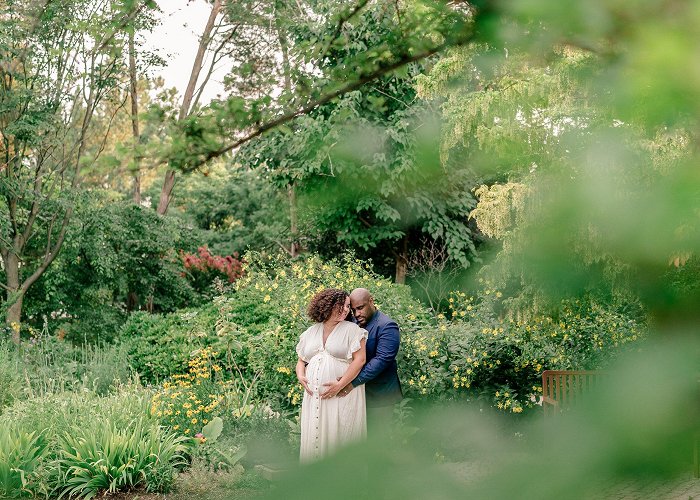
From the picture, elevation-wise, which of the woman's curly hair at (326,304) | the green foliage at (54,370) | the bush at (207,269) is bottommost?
the green foliage at (54,370)

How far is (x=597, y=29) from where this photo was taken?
0.55m

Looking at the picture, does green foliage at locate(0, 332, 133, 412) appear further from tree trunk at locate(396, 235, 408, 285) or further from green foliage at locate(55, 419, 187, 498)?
tree trunk at locate(396, 235, 408, 285)

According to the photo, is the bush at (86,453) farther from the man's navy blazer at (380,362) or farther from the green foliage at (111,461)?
the man's navy blazer at (380,362)

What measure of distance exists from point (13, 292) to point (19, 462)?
567 cm

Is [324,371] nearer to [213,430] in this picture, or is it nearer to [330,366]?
[330,366]

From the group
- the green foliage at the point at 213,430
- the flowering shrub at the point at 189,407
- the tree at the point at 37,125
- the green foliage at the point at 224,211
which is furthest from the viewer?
the green foliage at the point at 224,211

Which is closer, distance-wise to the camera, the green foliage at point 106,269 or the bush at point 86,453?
the bush at point 86,453

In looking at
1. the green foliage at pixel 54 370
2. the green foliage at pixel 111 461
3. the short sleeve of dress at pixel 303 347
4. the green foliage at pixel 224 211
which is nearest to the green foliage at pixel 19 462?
the green foliage at pixel 111 461

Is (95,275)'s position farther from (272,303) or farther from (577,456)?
(577,456)

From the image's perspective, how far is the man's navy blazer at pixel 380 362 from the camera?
4906mm

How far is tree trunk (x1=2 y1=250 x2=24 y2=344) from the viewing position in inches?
412

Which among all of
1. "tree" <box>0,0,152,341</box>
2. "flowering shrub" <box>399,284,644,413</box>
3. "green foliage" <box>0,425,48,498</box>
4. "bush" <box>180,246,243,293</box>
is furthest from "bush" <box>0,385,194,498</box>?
"bush" <box>180,246,243,293</box>

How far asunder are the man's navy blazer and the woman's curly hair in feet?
1.08

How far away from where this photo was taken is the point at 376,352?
503 cm
